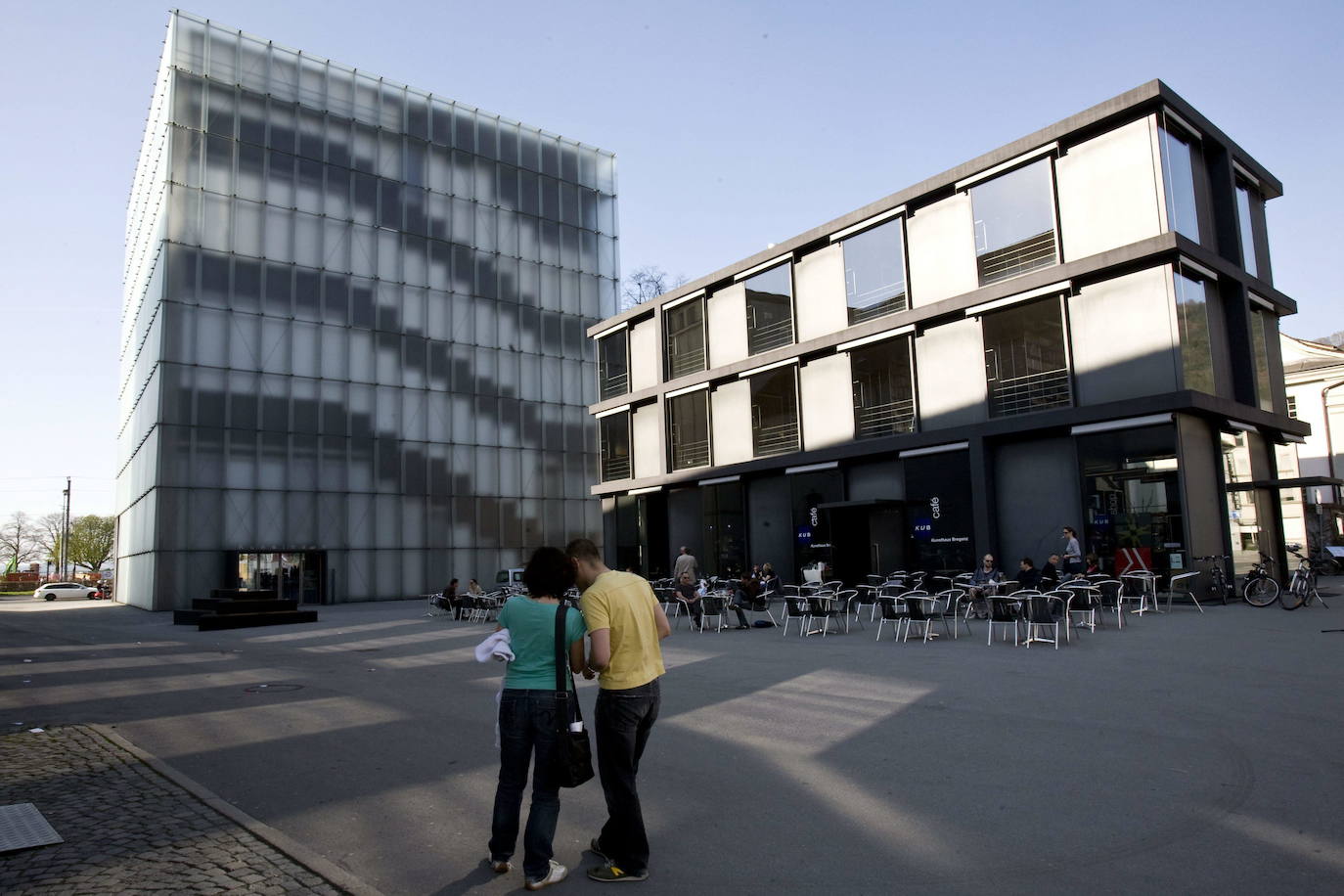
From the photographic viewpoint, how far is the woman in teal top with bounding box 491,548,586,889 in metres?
4.60

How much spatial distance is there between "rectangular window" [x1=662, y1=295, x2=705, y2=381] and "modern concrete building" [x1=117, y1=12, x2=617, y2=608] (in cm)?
1713

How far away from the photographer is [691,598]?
62.1 ft

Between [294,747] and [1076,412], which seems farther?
[1076,412]

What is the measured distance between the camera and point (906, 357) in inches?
1005

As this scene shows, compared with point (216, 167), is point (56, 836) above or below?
below

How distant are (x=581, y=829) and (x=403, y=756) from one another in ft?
8.43

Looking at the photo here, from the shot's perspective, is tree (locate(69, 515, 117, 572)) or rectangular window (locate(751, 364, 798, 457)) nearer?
rectangular window (locate(751, 364, 798, 457))

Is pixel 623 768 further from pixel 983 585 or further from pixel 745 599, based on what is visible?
pixel 745 599

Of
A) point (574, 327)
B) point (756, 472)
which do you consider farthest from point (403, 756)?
point (574, 327)

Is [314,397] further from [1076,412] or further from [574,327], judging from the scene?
[1076,412]

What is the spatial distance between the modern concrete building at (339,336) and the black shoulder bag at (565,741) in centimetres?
3966

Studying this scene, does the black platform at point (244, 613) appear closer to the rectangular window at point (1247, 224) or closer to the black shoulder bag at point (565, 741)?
the black shoulder bag at point (565, 741)

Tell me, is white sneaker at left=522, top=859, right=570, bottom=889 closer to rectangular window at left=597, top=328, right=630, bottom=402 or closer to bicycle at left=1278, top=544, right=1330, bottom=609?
bicycle at left=1278, top=544, right=1330, bottom=609

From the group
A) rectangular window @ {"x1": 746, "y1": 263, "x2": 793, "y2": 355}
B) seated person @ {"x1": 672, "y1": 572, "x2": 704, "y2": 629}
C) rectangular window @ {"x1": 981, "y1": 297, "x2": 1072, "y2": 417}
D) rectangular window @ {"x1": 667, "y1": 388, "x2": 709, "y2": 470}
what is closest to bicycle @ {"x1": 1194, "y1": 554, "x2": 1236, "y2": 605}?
rectangular window @ {"x1": 981, "y1": 297, "x2": 1072, "y2": 417}
